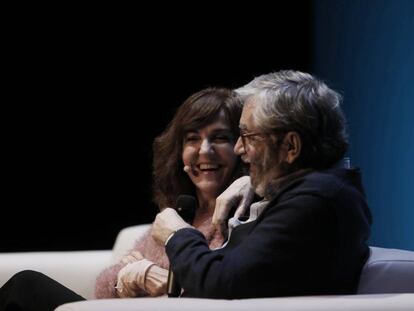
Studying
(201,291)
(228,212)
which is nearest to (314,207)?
(201,291)

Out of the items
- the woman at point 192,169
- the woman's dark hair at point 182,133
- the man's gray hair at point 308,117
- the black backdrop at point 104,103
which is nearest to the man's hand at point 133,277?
the woman at point 192,169

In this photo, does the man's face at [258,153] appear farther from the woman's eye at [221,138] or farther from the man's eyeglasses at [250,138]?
the woman's eye at [221,138]

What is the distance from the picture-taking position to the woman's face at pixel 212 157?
96.9 inches

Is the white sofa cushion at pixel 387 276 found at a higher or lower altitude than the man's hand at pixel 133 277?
higher

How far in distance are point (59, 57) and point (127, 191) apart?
65 centimetres

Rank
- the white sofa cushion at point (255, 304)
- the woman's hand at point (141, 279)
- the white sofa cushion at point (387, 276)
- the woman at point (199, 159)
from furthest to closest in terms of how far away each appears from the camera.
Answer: the woman at point (199, 159) < the woman's hand at point (141, 279) < the white sofa cushion at point (387, 276) < the white sofa cushion at point (255, 304)

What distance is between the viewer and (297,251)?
1754 mm

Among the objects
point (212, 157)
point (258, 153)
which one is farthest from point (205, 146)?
point (258, 153)

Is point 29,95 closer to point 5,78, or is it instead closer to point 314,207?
point 5,78

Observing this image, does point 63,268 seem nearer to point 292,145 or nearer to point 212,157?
point 212,157

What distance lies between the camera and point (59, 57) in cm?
376

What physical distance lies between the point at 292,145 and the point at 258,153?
0.27 feet

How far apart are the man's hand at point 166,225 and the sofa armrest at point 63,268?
0.72 metres

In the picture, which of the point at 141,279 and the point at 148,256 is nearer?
the point at 141,279
